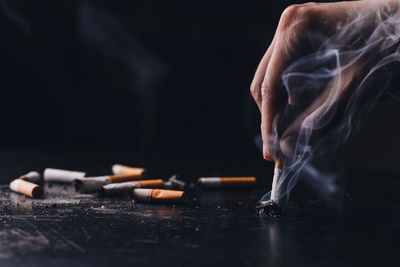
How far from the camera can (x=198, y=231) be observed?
1032 millimetres

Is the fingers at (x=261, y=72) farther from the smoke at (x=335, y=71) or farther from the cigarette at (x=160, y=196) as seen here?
the cigarette at (x=160, y=196)

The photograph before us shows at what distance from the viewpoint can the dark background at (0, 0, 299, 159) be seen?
348cm

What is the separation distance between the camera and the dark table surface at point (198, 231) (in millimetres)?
825

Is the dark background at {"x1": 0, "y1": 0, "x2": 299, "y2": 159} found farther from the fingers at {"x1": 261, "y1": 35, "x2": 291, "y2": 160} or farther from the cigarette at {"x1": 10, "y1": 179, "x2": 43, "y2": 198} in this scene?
the fingers at {"x1": 261, "y1": 35, "x2": 291, "y2": 160}

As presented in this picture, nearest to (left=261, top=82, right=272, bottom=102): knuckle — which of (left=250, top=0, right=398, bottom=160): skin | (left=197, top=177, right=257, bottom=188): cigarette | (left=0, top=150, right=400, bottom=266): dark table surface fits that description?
(left=250, top=0, right=398, bottom=160): skin

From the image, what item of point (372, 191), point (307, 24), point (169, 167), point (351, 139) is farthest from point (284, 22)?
point (351, 139)

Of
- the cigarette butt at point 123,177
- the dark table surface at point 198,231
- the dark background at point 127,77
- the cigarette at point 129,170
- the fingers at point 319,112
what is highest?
the dark background at point 127,77

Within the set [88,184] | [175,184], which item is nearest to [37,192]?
[88,184]

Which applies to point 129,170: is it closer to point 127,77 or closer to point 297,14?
point 297,14

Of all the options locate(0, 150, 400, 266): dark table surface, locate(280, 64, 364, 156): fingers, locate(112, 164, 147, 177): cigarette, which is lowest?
locate(0, 150, 400, 266): dark table surface

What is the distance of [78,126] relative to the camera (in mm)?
3525

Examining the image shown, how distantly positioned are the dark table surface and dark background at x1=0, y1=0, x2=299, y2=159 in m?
1.92

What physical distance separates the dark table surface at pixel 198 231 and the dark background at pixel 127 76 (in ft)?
6.30

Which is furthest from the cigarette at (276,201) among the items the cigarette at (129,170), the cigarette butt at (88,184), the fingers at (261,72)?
the cigarette at (129,170)
